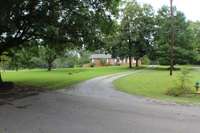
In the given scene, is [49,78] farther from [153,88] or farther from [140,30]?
[140,30]

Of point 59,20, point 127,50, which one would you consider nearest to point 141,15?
point 127,50

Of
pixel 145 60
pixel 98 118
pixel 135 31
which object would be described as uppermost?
pixel 135 31

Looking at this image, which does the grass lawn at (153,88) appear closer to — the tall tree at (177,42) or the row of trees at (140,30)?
the tall tree at (177,42)

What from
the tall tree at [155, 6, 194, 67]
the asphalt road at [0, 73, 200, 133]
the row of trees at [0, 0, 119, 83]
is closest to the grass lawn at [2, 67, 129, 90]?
the row of trees at [0, 0, 119, 83]

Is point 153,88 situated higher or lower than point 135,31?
lower

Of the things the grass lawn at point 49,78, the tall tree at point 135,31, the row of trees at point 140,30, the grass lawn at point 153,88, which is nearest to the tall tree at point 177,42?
the row of trees at point 140,30

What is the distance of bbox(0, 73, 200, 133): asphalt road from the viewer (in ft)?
31.2

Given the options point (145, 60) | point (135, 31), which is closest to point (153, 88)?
point (135, 31)

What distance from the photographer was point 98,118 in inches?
443

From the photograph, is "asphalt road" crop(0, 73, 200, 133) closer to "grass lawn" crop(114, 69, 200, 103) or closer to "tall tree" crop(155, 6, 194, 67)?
"grass lawn" crop(114, 69, 200, 103)

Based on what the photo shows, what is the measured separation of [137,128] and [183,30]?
4929 centimetres

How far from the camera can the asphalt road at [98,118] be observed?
9.51 m

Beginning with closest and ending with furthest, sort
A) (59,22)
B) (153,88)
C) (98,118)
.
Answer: (98,118) < (59,22) < (153,88)

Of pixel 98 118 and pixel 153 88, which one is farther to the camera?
pixel 153 88
